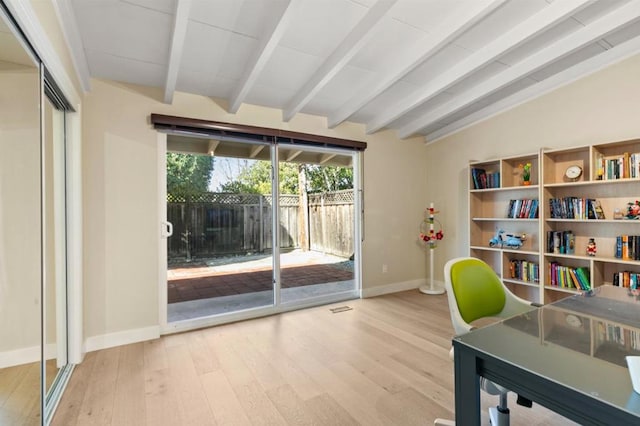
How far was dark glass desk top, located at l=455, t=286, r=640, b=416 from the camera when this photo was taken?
80cm

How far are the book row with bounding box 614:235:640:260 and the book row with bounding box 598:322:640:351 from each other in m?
2.35

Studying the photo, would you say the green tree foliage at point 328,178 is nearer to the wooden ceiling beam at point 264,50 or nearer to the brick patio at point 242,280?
the brick patio at point 242,280

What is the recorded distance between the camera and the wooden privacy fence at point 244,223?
319cm

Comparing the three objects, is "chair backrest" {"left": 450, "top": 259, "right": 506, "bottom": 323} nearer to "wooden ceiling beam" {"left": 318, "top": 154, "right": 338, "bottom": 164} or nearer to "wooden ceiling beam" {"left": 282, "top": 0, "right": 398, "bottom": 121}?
"wooden ceiling beam" {"left": 282, "top": 0, "right": 398, "bottom": 121}

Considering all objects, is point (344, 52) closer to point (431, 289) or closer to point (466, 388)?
point (466, 388)

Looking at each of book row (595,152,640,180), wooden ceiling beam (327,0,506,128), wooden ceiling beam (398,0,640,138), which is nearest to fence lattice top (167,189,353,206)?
wooden ceiling beam (327,0,506,128)

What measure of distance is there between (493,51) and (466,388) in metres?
2.79

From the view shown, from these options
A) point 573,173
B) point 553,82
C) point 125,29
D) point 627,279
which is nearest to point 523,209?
point 573,173

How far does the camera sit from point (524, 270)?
3621 millimetres

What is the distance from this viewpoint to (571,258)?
3.30m

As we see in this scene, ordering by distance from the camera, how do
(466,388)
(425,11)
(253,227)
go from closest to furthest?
(466,388)
(425,11)
(253,227)

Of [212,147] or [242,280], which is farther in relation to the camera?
[242,280]

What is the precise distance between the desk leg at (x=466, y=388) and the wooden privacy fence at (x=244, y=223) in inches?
111

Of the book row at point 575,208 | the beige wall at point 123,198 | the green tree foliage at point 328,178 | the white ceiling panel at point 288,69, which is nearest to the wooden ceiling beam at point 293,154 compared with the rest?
the green tree foliage at point 328,178
